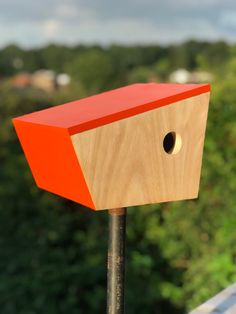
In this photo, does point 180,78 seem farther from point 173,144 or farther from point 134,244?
point 173,144

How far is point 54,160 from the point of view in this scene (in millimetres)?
1509

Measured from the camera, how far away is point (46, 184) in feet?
5.49

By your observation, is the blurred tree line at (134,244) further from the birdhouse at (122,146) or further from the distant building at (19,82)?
the distant building at (19,82)

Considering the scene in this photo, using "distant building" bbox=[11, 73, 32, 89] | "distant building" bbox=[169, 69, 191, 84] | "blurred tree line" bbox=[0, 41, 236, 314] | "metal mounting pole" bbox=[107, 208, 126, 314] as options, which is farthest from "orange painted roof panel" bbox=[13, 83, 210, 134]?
"distant building" bbox=[11, 73, 32, 89]

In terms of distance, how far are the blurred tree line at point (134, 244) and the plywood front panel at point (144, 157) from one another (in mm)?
1762

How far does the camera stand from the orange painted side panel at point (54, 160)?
140 centimetres

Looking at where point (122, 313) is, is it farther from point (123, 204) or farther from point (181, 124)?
point (181, 124)

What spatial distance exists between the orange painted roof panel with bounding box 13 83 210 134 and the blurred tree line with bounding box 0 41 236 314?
1818 millimetres

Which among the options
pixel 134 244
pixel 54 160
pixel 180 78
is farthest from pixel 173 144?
pixel 180 78

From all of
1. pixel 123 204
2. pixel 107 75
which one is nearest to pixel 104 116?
pixel 123 204

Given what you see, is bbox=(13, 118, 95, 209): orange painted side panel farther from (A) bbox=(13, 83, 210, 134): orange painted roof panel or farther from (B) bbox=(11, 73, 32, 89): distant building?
(B) bbox=(11, 73, 32, 89): distant building

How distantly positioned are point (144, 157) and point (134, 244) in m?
2.42

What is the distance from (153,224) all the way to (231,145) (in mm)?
739

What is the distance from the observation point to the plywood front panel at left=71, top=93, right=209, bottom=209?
4.60 ft
